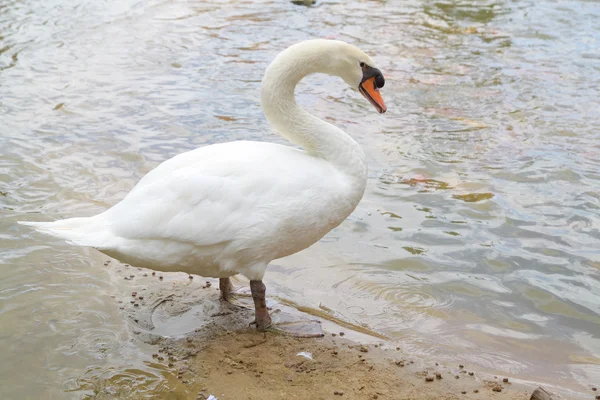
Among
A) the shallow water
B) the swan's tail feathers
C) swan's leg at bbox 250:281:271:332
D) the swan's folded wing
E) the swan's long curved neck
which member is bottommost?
the shallow water

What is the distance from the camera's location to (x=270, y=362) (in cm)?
430

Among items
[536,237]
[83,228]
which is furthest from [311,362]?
[536,237]

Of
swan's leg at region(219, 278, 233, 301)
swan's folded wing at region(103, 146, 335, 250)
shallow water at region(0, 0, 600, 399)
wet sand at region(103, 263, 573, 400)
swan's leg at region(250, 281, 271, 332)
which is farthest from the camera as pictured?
swan's leg at region(219, 278, 233, 301)

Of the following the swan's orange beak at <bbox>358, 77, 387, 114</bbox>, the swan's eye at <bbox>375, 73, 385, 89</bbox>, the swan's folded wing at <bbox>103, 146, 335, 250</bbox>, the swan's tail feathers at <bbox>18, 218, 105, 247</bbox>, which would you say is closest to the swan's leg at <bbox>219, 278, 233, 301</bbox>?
the swan's folded wing at <bbox>103, 146, 335, 250</bbox>

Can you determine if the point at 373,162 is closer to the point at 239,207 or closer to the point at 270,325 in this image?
the point at 270,325

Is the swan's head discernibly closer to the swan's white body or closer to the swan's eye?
the swan's eye

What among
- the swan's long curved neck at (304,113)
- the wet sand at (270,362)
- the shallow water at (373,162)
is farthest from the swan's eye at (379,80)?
the wet sand at (270,362)

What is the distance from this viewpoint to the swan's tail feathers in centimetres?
423

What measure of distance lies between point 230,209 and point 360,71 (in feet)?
4.30

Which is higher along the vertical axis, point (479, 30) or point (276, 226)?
point (276, 226)

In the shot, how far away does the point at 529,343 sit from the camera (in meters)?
4.70

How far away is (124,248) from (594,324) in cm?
311

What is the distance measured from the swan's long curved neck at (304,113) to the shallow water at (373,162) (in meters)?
1.13

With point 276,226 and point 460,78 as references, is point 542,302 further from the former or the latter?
point 460,78
